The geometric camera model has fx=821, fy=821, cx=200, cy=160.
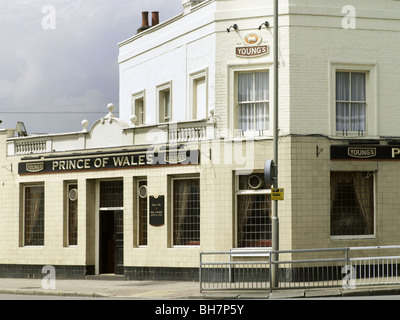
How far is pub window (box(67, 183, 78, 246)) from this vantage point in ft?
92.1

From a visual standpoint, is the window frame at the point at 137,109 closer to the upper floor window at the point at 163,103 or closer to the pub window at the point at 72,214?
the upper floor window at the point at 163,103

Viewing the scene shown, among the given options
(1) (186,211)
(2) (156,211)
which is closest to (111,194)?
(2) (156,211)

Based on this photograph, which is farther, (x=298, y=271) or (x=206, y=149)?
(x=206, y=149)

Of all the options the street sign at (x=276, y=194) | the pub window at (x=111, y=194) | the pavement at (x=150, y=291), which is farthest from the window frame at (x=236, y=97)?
the pub window at (x=111, y=194)

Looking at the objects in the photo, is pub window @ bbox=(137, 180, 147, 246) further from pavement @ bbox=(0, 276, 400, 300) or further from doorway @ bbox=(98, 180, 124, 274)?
pavement @ bbox=(0, 276, 400, 300)

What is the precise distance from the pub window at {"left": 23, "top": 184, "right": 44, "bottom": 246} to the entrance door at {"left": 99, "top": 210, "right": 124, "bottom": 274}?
8.71 feet

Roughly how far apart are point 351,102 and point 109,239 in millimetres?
9334

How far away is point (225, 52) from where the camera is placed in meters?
24.4

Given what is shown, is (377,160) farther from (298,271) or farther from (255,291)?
(255,291)

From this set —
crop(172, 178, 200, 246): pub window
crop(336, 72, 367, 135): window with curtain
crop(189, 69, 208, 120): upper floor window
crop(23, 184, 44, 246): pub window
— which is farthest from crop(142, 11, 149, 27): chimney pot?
crop(336, 72, 367, 135): window with curtain

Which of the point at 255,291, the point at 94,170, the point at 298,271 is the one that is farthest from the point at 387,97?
the point at 94,170

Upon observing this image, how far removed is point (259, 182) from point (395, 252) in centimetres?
433

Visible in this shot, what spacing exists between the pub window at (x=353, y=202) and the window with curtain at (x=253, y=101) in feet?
8.84

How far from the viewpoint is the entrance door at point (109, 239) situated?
1072 inches
